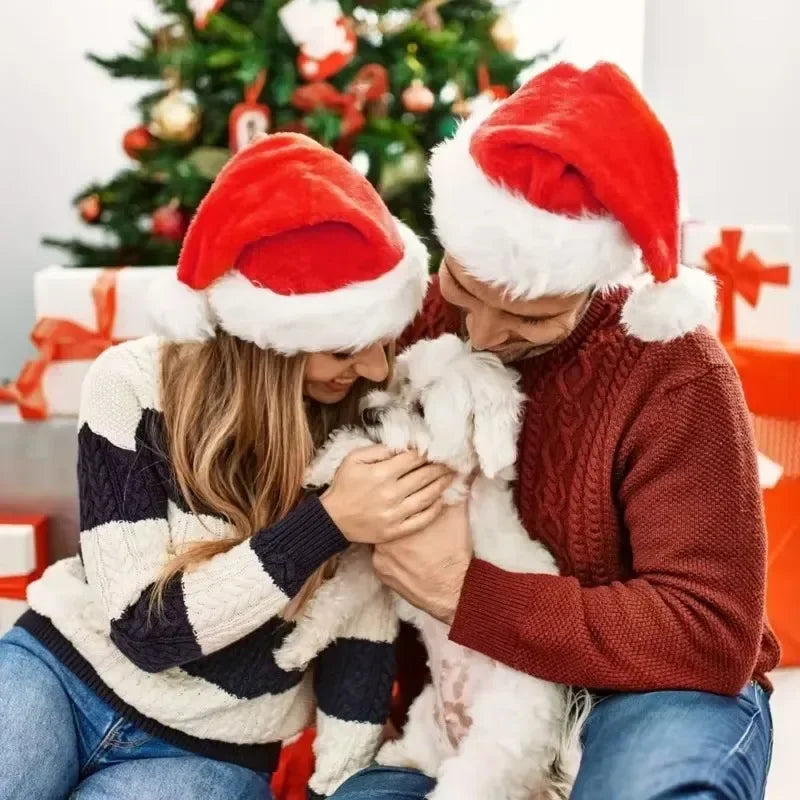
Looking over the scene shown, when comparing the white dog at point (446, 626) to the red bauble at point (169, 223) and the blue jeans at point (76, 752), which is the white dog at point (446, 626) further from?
the red bauble at point (169, 223)

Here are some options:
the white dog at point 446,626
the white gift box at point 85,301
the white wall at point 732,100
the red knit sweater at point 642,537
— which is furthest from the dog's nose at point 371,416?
the white wall at point 732,100

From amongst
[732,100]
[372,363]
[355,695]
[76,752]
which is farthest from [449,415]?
[732,100]

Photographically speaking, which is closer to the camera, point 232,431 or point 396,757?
point 232,431

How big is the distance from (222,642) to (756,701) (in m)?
0.64

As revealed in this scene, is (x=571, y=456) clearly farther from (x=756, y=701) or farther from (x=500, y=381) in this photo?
(x=756, y=701)

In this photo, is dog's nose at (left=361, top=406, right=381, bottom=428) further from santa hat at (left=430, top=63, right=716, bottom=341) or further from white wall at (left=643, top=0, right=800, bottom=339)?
white wall at (left=643, top=0, right=800, bottom=339)

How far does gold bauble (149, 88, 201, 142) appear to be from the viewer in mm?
1759

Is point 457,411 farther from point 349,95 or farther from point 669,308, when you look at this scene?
point 349,95

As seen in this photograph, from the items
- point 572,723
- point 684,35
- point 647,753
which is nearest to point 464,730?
point 572,723

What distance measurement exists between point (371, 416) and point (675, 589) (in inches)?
16.7

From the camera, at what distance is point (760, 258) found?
1.87m

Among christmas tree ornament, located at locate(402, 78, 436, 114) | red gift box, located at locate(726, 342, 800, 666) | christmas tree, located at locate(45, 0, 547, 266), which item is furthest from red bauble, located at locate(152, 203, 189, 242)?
red gift box, located at locate(726, 342, 800, 666)

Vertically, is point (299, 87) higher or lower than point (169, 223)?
higher

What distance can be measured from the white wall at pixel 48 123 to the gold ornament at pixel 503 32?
3.46 feet
